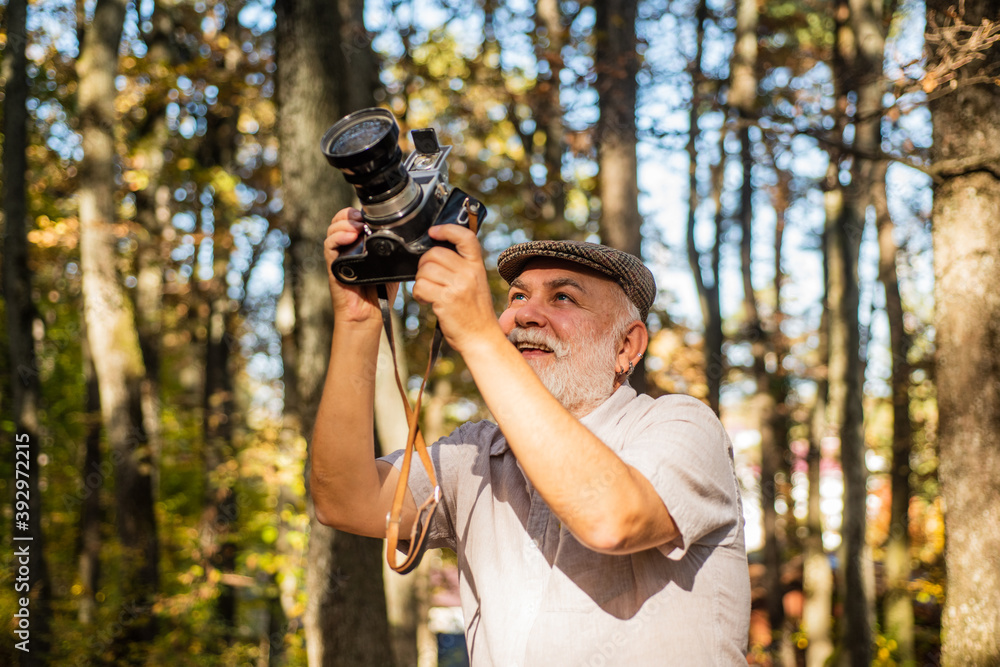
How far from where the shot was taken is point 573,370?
2.15 metres

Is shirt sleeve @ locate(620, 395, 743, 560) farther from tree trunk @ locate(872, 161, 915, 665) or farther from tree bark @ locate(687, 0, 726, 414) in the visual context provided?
tree bark @ locate(687, 0, 726, 414)

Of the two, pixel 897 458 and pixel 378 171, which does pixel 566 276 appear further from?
pixel 897 458

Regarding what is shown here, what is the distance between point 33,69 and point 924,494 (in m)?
17.2

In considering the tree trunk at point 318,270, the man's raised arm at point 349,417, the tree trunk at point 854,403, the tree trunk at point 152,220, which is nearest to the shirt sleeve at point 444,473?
the man's raised arm at point 349,417

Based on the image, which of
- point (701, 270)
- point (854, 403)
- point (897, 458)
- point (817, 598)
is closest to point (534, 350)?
point (854, 403)

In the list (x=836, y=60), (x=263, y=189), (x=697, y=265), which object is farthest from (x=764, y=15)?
(x=263, y=189)

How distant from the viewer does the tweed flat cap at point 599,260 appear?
2.22 meters

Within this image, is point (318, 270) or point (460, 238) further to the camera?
point (318, 270)

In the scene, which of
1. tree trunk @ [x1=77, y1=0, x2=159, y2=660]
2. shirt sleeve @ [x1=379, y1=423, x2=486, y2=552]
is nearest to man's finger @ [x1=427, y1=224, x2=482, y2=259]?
shirt sleeve @ [x1=379, y1=423, x2=486, y2=552]

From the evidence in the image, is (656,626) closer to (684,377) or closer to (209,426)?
(209,426)

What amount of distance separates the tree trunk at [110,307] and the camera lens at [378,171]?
9383 millimetres

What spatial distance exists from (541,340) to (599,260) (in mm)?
274

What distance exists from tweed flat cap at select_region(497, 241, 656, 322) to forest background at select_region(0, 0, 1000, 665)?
1.01 m

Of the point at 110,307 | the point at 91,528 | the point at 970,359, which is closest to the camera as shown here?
the point at 970,359
